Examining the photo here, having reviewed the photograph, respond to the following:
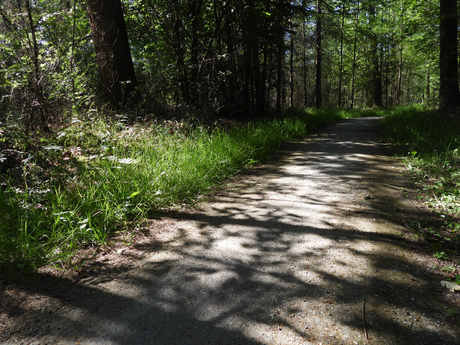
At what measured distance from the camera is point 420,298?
6.03ft

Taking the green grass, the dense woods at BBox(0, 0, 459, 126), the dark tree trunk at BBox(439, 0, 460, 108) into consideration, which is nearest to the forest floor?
the green grass

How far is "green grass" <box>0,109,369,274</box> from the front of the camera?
94.5 inches

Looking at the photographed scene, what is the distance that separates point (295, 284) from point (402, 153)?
490 centimetres

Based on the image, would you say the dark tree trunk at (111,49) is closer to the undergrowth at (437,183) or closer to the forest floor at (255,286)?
the forest floor at (255,286)

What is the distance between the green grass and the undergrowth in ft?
8.76

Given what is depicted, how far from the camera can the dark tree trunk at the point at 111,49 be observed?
6.58 meters

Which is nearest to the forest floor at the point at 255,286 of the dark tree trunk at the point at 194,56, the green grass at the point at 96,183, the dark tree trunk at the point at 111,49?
the green grass at the point at 96,183

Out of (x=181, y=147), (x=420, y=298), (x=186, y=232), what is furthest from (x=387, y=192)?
(x=181, y=147)

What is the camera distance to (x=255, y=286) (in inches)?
79.0

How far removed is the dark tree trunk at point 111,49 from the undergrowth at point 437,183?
6340 mm

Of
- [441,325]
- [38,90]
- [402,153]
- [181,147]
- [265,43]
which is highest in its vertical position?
[265,43]

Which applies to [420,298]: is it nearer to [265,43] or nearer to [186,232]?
[186,232]

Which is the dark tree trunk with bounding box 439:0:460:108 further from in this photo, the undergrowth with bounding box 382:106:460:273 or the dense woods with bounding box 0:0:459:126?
the undergrowth with bounding box 382:106:460:273

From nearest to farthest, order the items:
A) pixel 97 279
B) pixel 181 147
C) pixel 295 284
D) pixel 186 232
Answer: pixel 295 284 < pixel 97 279 < pixel 186 232 < pixel 181 147
